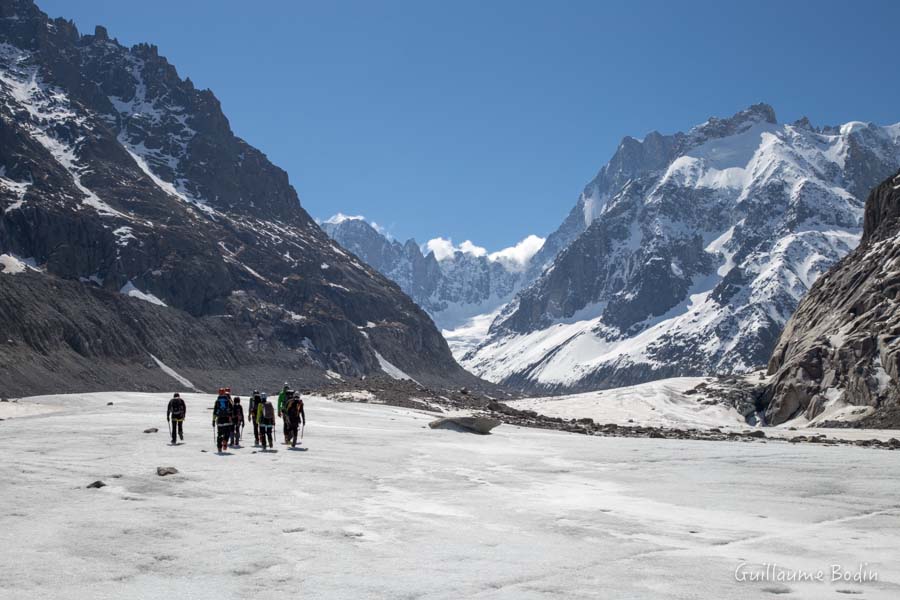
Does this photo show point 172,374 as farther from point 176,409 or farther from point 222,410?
point 222,410

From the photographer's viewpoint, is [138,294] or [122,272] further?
[122,272]

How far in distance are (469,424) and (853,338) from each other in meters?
36.1

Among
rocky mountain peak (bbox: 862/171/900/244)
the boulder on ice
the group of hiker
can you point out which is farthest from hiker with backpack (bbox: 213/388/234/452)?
rocky mountain peak (bbox: 862/171/900/244)

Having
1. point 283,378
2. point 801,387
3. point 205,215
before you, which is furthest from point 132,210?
point 801,387

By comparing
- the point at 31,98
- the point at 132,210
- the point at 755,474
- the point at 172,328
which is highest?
the point at 31,98

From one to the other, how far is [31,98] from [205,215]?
49648 millimetres

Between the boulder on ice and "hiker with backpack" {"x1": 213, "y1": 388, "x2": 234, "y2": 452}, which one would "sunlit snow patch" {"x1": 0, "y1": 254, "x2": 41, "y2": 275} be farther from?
"hiker with backpack" {"x1": 213, "y1": 388, "x2": 234, "y2": 452}

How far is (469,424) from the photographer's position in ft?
125

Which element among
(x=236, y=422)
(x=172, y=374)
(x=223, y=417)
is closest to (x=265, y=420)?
(x=236, y=422)

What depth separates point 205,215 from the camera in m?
198

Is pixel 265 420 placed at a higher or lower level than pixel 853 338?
lower

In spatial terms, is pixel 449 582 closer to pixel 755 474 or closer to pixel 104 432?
pixel 755 474

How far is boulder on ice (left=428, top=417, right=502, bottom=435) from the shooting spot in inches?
1484

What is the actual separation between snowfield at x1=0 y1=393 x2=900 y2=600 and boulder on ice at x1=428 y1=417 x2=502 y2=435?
12.3 m
